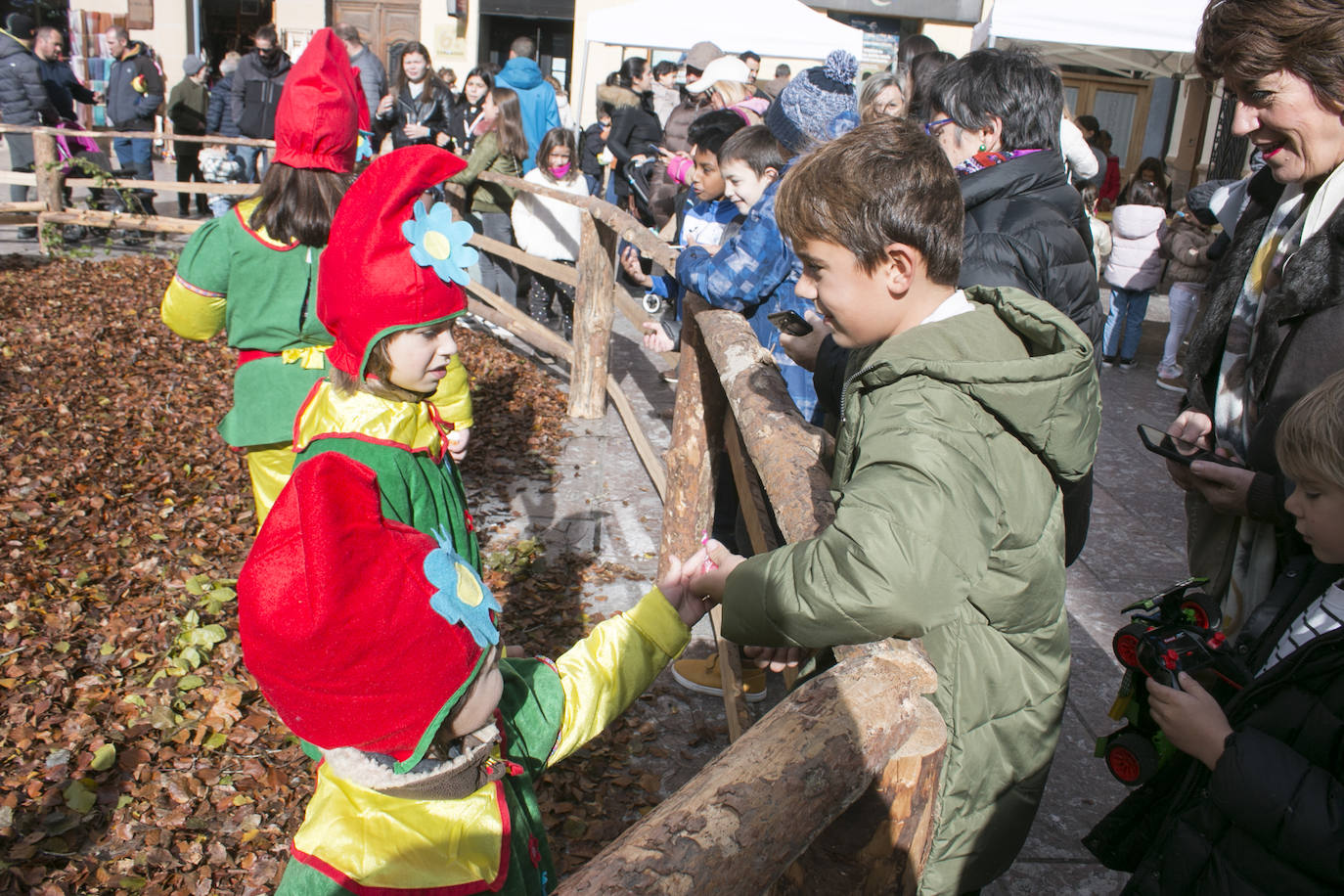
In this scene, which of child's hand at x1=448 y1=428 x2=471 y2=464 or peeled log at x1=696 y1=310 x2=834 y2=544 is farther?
child's hand at x1=448 y1=428 x2=471 y2=464

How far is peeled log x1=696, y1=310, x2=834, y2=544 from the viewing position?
1880 millimetres

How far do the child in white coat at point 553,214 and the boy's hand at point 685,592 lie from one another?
644cm

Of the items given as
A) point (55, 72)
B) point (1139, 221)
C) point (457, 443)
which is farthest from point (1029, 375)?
point (55, 72)

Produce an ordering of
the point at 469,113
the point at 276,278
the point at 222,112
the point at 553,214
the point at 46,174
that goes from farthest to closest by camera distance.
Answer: the point at 222,112, the point at 469,113, the point at 46,174, the point at 553,214, the point at 276,278

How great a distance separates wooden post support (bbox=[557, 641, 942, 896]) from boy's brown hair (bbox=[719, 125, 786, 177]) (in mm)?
3086

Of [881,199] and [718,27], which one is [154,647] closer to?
[881,199]

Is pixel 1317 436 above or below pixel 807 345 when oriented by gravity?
above

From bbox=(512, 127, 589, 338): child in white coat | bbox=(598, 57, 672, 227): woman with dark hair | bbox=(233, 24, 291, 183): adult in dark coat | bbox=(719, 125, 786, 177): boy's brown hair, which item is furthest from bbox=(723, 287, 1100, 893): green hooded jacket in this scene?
bbox=(233, 24, 291, 183): adult in dark coat

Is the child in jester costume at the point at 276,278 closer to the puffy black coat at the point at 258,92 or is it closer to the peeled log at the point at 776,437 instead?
the peeled log at the point at 776,437

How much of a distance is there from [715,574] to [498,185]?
25.5 ft

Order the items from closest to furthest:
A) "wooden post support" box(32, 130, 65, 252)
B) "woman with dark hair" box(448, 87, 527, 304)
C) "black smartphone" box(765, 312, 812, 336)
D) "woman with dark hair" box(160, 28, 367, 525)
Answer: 1. "black smartphone" box(765, 312, 812, 336)
2. "woman with dark hair" box(160, 28, 367, 525)
3. "woman with dark hair" box(448, 87, 527, 304)
4. "wooden post support" box(32, 130, 65, 252)

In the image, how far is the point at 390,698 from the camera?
147 cm

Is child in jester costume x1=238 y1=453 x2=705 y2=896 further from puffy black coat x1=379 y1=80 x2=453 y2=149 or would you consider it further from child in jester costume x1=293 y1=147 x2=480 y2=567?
puffy black coat x1=379 y1=80 x2=453 y2=149

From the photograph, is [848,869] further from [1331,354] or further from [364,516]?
[1331,354]
